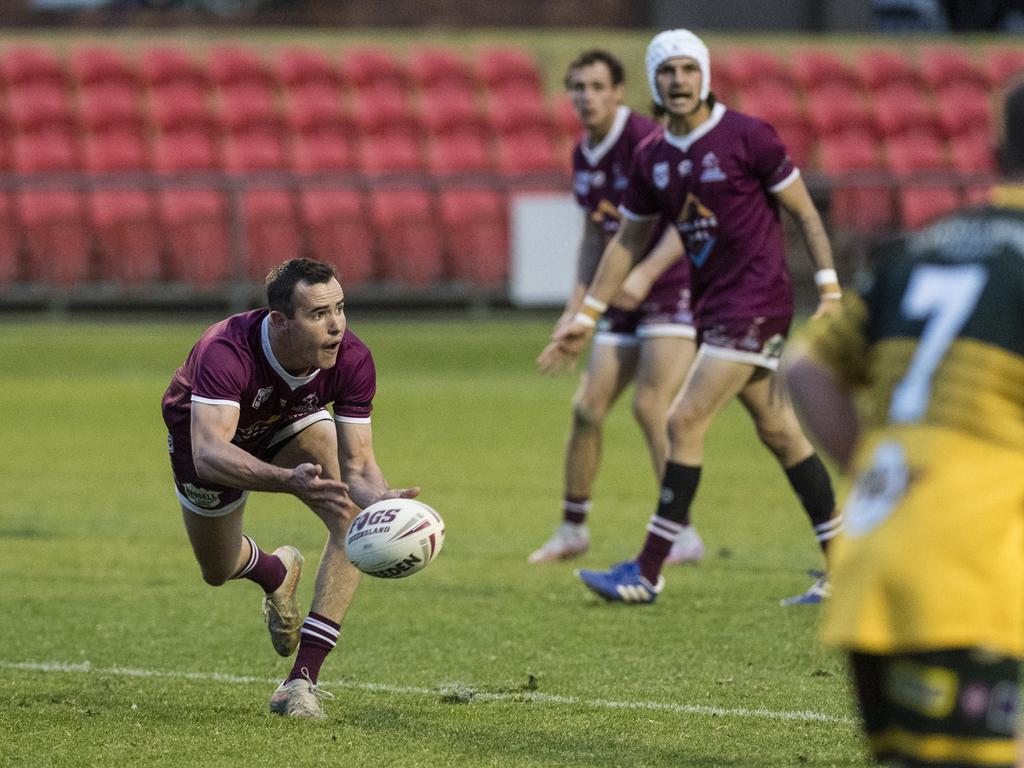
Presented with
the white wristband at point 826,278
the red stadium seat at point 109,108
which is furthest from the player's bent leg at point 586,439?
the red stadium seat at point 109,108

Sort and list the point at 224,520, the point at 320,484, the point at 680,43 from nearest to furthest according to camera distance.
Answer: the point at 320,484 → the point at 224,520 → the point at 680,43

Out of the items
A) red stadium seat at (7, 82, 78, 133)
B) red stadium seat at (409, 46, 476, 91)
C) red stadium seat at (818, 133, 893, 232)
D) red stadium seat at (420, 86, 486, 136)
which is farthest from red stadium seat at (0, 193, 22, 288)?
red stadium seat at (818, 133, 893, 232)

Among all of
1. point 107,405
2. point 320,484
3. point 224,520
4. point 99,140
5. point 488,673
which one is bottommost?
point 107,405

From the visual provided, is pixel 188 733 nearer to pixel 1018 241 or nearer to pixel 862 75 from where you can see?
pixel 1018 241

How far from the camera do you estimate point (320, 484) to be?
526 centimetres

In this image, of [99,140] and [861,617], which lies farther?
[99,140]

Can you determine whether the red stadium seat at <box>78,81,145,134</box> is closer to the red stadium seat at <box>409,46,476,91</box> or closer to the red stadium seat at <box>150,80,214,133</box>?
the red stadium seat at <box>150,80,214,133</box>

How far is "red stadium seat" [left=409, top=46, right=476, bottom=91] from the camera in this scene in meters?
21.9

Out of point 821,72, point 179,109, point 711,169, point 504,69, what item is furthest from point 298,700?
point 821,72

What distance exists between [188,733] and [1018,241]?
3.45 m

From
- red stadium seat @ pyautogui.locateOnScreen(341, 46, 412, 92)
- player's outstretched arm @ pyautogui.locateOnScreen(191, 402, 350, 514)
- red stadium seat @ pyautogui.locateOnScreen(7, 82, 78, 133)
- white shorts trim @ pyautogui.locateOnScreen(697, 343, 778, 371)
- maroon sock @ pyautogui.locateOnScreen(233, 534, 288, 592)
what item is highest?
player's outstretched arm @ pyautogui.locateOnScreen(191, 402, 350, 514)

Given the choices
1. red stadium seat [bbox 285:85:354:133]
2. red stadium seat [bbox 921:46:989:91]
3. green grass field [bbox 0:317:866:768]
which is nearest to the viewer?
green grass field [bbox 0:317:866:768]

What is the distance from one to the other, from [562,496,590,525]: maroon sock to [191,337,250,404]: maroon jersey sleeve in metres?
3.63

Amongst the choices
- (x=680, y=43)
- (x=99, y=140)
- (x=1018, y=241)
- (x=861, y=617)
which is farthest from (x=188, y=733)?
(x=99, y=140)
